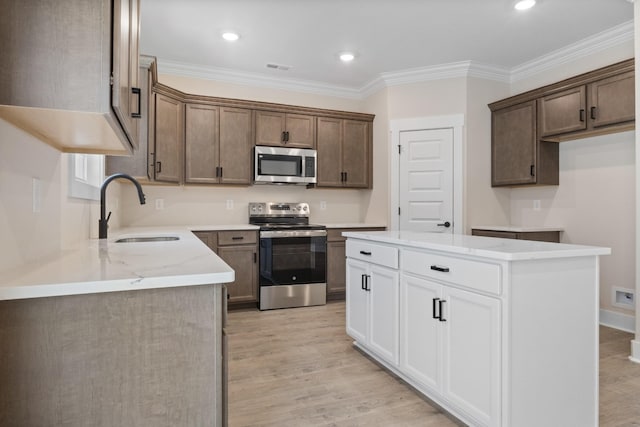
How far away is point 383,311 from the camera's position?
2.39 m

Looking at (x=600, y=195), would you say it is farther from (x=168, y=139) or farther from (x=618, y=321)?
(x=168, y=139)

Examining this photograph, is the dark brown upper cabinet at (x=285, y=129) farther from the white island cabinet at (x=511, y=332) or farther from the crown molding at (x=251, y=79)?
the white island cabinet at (x=511, y=332)

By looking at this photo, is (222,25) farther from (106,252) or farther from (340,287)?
(340,287)

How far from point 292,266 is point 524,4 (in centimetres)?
318

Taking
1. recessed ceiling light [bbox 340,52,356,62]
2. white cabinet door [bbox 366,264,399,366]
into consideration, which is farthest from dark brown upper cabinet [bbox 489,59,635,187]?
white cabinet door [bbox 366,264,399,366]

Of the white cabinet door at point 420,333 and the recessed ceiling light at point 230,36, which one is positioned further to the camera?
the recessed ceiling light at point 230,36

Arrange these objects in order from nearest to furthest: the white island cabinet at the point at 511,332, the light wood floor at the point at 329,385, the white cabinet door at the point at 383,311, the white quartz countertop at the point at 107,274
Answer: the white quartz countertop at the point at 107,274 < the white island cabinet at the point at 511,332 < the light wood floor at the point at 329,385 < the white cabinet door at the point at 383,311

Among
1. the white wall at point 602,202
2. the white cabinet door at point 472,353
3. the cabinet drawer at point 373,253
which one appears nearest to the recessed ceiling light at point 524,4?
the white wall at point 602,202

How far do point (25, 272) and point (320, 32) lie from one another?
3.16 metres

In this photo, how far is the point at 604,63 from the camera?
3.59 meters

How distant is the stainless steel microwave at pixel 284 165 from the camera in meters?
4.29

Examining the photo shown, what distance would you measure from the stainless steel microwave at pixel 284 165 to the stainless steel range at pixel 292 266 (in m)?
0.57

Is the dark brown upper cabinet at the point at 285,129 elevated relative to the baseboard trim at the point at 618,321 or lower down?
elevated

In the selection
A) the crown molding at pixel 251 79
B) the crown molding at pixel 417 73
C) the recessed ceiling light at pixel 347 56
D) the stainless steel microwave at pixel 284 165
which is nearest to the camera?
the crown molding at pixel 417 73
